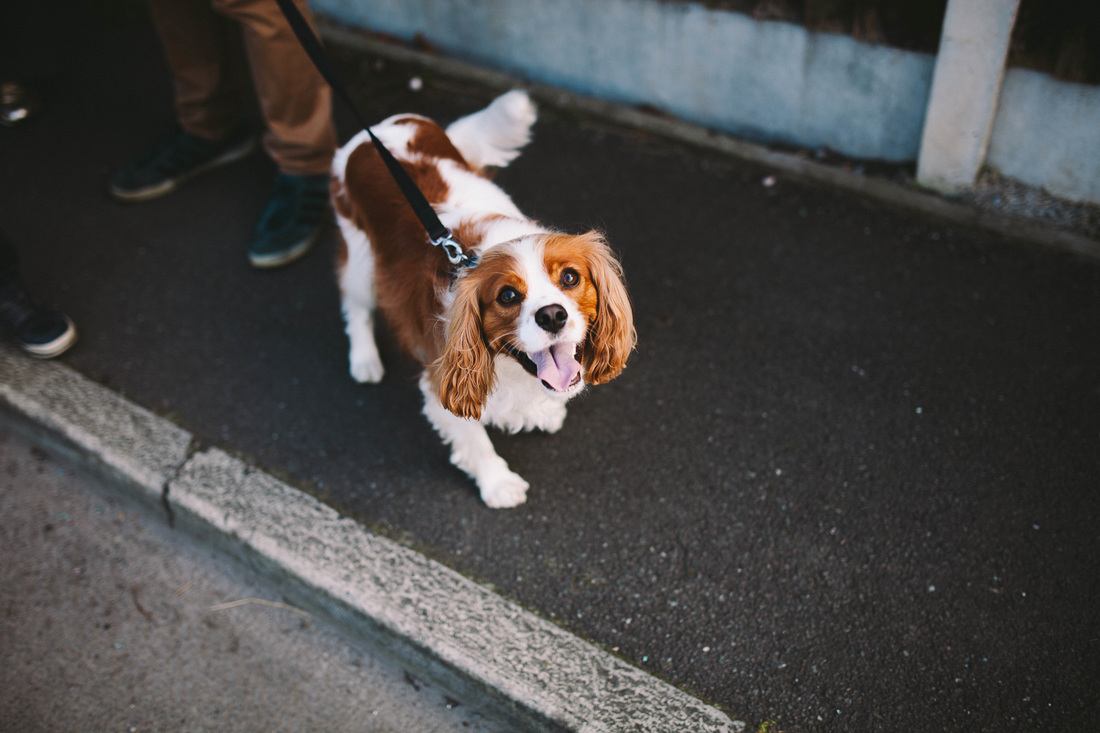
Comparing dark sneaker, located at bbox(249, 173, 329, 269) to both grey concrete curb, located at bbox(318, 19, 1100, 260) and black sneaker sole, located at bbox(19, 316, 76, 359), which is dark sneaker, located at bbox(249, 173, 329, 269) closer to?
black sneaker sole, located at bbox(19, 316, 76, 359)

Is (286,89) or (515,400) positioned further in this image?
(286,89)

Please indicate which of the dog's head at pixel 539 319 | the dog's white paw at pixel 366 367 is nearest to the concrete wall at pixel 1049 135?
the dog's head at pixel 539 319

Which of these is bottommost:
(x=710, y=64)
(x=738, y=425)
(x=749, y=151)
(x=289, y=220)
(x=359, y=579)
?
(x=359, y=579)

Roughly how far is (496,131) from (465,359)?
1156 mm

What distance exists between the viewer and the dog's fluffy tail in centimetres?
255

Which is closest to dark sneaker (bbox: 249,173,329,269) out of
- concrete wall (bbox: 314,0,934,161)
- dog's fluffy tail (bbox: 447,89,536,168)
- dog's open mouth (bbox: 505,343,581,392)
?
dog's fluffy tail (bbox: 447,89,536,168)

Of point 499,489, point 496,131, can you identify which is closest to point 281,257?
point 496,131

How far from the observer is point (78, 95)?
4.46 metres

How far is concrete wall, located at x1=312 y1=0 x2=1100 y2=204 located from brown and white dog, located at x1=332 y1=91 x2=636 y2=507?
4.59ft

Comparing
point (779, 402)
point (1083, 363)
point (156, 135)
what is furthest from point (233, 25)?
point (1083, 363)

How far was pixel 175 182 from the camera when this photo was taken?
3.81 metres

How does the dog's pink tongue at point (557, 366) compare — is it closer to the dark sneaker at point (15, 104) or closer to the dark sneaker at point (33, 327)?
the dark sneaker at point (33, 327)

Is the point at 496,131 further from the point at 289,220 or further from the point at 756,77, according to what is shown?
the point at 756,77

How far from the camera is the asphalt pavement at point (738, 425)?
207 cm
